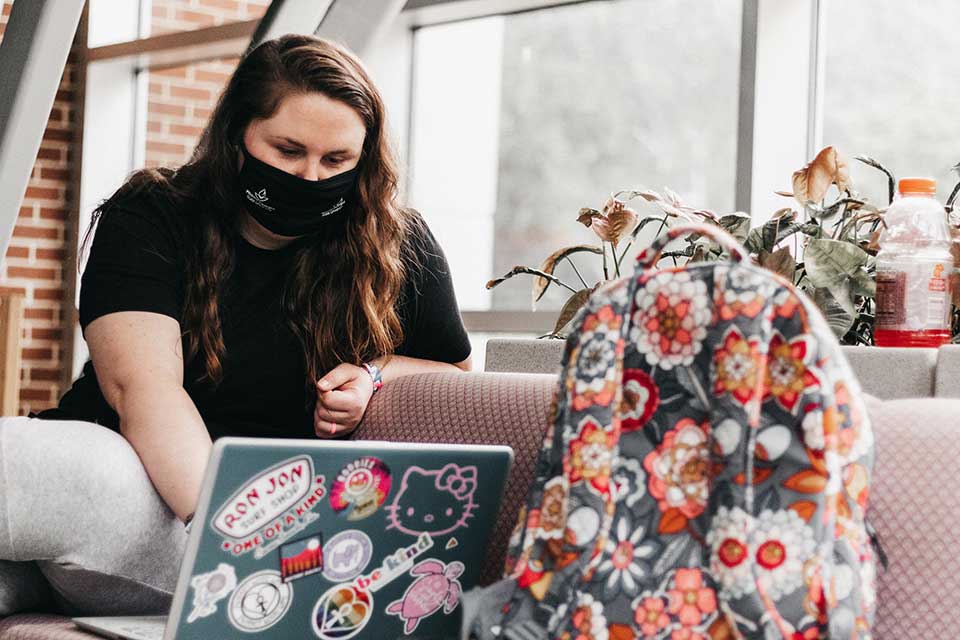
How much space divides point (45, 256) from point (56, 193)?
0.26m

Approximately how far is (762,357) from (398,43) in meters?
3.12

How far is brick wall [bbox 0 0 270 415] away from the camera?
468 cm

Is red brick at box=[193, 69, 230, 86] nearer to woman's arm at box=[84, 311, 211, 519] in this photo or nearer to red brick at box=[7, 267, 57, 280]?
red brick at box=[7, 267, 57, 280]

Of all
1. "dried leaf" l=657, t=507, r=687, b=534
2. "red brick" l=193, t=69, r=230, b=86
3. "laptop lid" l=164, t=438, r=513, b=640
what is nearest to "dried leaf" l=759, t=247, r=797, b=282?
"laptop lid" l=164, t=438, r=513, b=640

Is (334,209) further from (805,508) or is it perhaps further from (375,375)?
(805,508)

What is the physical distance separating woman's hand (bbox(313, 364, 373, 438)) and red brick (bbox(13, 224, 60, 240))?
11.6 feet

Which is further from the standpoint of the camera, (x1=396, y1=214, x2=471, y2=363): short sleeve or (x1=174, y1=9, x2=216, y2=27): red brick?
(x1=174, y1=9, x2=216, y2=27): red brick

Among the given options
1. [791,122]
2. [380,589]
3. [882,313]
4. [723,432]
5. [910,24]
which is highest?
[910,24]

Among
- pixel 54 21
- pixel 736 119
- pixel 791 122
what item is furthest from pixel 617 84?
pixel 54 21

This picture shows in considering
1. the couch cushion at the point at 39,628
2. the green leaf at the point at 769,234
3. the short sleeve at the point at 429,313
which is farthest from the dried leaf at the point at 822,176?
the couch cushion at the point at 39,628

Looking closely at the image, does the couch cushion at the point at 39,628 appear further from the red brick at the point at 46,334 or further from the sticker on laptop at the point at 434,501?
the red brick at the point at 46,334

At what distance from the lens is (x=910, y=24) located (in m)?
2.92

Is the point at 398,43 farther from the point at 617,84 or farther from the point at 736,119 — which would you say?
the point at 736,119

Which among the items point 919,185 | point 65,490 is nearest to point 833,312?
point 919,185
